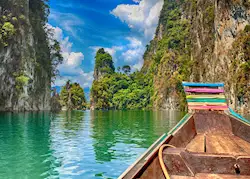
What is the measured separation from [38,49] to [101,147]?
52.2m

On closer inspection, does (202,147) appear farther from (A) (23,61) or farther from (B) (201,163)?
(A) (23,61)

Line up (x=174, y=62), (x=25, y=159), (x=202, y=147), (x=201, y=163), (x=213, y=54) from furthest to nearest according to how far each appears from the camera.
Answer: (x=174, y=62) → (x=213, y=54) → (x=25, y=159) → (x=202, y=147) → (x=201, y=163)

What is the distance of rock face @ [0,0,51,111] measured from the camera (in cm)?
4575

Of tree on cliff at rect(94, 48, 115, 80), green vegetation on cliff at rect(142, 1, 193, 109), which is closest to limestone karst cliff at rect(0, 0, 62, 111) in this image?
green vegetation on cliff at rect(142, 1, 193, 109)

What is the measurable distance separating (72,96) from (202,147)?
81.8 metres

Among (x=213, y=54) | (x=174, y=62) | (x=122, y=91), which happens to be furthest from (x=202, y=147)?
(x=122, y=91)

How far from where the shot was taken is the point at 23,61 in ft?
163

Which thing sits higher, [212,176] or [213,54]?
[213,54]

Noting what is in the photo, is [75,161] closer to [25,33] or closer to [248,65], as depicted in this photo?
[248,65]

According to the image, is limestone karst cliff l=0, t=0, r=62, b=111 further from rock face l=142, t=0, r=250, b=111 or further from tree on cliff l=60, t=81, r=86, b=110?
rock face l=142, t=0, r=250, b=111

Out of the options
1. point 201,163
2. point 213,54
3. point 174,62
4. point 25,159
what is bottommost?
point 25,159

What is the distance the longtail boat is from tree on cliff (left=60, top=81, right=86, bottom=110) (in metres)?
76.8

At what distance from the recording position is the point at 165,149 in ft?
13.3

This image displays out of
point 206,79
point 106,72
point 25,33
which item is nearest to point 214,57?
point 206,79
